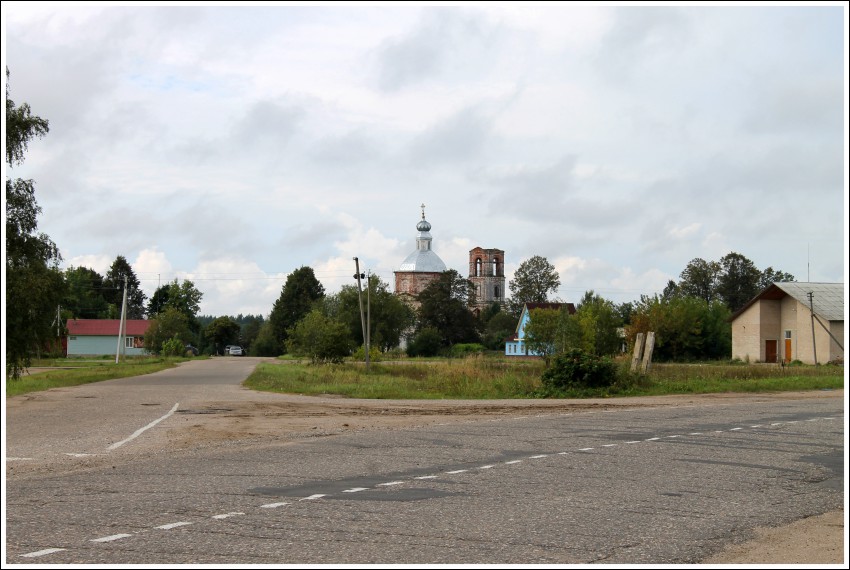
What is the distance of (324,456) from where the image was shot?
604 inches

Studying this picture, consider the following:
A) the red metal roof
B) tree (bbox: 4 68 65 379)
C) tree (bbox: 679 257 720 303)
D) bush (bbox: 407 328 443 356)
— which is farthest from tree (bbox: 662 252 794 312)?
tree (bbox: 4 68 65 379)

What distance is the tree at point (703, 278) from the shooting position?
124 m

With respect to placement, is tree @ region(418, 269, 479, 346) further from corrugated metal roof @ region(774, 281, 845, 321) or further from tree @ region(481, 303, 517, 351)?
corrugated metal roof @ region(774, 281, 845, 321)

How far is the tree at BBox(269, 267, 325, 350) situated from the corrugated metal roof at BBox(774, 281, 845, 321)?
7118 centimetres

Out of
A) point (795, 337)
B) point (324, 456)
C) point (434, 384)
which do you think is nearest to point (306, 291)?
point (795, 337)

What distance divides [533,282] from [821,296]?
7162cm

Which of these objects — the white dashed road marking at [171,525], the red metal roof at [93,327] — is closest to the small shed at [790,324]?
the white dashed road marking at [171,525]

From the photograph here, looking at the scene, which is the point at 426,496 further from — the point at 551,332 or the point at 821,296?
the point at 821,296

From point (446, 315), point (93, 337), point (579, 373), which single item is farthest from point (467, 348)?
point (579, 373)

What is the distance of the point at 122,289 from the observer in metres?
150

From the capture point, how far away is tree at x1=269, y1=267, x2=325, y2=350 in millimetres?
129125

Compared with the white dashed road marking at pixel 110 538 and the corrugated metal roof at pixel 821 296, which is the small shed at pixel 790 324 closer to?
the corrugated metal roof at pixel 821 296

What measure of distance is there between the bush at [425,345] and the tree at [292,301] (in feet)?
96.8

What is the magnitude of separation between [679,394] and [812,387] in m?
8.08
